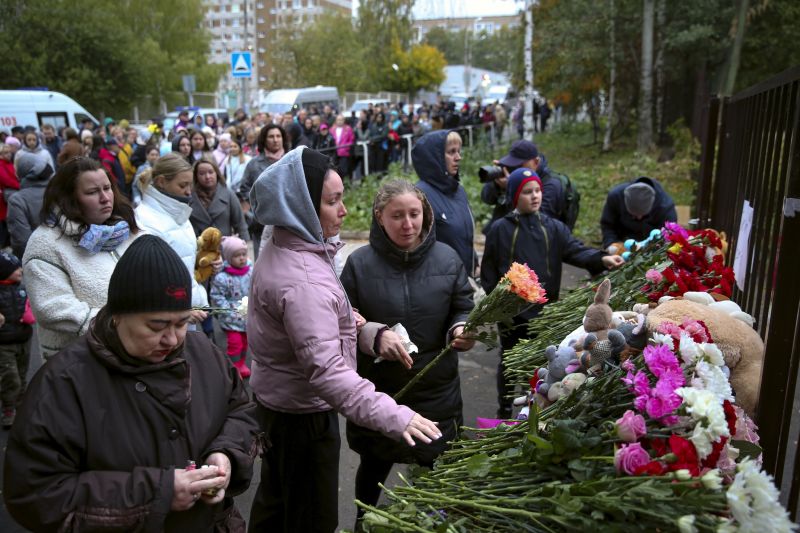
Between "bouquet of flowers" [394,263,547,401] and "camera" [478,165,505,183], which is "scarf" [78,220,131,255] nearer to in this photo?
"bouquet of flowers" [394,263,547,401]

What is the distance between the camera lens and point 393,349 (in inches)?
122

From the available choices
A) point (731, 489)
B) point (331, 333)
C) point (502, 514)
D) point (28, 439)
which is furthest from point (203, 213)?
point (731, 489)

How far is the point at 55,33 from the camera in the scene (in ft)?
109

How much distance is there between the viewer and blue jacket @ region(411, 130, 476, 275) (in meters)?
4.85

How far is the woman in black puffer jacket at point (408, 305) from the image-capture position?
129 inches

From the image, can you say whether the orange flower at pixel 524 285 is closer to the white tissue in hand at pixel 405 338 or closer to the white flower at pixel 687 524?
the white tissue in hand at pixel 405 338

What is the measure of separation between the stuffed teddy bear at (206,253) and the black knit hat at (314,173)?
9.71 ft

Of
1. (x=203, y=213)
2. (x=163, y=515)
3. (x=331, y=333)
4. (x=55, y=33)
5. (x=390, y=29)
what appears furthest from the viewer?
(x=390, y=29)

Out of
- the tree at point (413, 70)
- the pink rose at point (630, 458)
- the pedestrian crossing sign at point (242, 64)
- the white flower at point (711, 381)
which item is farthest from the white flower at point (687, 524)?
the tree at point (413, 70)

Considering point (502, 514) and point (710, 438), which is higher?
point (710, 438)

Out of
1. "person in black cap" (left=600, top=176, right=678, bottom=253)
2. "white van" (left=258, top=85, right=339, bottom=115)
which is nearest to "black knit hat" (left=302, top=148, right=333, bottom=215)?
"person in black cap" (left=600, top=176, right=678, bottom=253)

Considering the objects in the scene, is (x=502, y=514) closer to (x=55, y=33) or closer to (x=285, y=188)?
(x=285, y=188)

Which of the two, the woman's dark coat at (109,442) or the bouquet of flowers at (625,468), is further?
the woman's dark coat at (109,442)

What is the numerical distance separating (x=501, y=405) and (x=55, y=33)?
117ft
